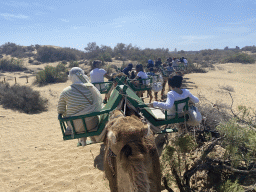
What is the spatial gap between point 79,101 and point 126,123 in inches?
63.7

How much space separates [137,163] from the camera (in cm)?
149

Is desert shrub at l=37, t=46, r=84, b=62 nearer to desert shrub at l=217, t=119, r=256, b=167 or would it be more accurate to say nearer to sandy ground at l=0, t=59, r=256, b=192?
sandy ground at l=0, t=59, r=256, b=192

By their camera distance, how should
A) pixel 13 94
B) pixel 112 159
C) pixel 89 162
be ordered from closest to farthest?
1. pixel 112 159
2. pixel 89 162
3. pixel 13 94

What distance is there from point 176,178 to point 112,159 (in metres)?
1.27

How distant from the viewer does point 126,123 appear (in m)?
1.71

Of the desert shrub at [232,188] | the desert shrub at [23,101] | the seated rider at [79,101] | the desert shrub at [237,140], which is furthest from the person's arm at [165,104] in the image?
the desert shrub at [23,101]

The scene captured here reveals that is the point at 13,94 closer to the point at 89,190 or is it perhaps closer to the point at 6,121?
the point at 6,121

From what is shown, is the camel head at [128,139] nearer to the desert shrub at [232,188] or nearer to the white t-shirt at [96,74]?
the desert shrub at [232,188]

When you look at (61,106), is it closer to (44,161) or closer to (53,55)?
(44,161)

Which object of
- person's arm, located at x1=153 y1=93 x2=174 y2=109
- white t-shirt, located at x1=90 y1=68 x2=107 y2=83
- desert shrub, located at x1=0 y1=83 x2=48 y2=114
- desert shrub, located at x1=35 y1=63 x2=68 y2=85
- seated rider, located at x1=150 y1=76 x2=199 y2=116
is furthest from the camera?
desert shrub, located at x1=35 y1=63 x2=68 y2=85

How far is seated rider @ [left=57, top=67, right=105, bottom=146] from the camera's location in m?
3.05

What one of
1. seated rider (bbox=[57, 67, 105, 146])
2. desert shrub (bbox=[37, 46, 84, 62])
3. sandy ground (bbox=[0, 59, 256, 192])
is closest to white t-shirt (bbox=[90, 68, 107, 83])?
sandy ground (bbox=[0, 59, 256, 192])

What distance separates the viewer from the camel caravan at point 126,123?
1.55 metres

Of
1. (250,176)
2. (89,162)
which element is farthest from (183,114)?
(89,162)
